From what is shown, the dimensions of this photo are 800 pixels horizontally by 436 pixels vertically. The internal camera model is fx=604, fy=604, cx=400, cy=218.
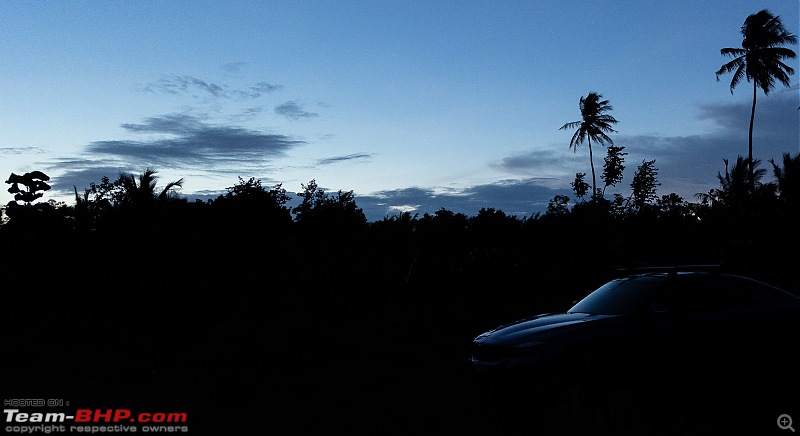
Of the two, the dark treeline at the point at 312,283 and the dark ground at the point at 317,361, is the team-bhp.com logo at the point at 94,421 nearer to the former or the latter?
the dark ground at the point at 317,361

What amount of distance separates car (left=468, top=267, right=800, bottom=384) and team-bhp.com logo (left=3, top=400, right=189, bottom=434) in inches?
135

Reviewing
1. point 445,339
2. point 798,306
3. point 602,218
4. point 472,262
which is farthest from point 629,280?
point 602,218

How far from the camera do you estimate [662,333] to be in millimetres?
6621

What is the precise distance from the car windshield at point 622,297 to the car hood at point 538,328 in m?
0.24

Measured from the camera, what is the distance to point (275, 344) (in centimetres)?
1238

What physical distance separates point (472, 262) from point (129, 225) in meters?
10.4

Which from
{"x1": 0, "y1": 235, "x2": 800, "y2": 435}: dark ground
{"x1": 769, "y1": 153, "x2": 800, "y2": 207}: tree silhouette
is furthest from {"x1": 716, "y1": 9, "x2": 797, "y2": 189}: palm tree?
{"x1": 0, "y1": 235, "x2": 800, "y2": 435}: dark ground

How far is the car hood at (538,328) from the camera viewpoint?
21.5 feet

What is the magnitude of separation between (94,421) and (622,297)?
20.1 ft

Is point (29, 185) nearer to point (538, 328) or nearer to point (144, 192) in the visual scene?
point (144, 192)
